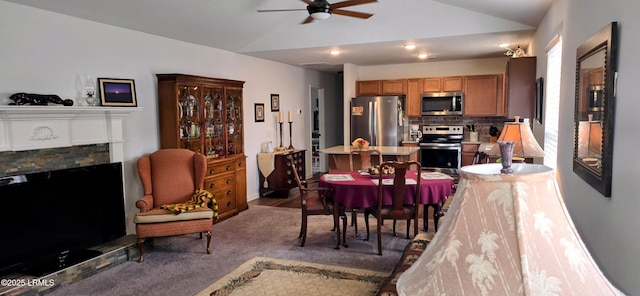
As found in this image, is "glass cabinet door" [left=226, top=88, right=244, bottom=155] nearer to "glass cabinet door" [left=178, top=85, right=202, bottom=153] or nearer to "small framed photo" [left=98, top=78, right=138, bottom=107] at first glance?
"glass cabinet door" [left=178, top=85, right=202, bottom=153]

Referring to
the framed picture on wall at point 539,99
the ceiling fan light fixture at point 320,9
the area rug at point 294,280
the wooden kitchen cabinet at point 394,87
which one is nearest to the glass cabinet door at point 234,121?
the ceiling fan light fixture at point 320,9

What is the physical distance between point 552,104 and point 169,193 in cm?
385

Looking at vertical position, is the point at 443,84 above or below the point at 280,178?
above

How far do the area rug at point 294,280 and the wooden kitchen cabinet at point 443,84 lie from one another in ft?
15.9

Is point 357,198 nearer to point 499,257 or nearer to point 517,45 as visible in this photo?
point 499,257

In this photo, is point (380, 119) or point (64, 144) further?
point (380, 119)

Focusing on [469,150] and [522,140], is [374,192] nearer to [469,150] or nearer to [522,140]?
[522,140]

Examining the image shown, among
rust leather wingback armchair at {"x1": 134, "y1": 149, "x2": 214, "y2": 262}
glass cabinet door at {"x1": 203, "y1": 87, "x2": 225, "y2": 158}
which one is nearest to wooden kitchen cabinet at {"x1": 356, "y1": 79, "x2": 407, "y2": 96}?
glass cabinet door at {"x1": 203, "y1": 87, "x2": 225, "y2": 158}

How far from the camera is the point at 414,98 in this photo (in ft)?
25.6

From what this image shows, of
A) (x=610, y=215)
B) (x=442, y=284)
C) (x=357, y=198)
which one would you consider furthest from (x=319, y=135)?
(x=442, y=284)

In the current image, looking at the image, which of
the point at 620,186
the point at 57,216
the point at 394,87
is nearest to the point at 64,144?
the point at 57,216

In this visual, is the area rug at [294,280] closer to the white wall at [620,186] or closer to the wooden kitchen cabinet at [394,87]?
the white wall at [620,186]

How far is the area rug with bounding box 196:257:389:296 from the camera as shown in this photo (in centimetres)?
327

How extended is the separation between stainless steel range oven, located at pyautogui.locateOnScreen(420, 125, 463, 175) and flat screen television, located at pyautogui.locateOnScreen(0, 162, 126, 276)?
5208 millimetres
